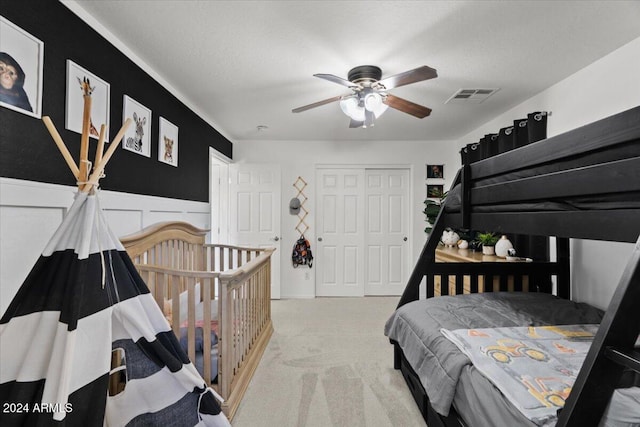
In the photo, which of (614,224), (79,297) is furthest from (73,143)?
(614,224)

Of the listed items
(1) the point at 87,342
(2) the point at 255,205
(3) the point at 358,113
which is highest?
(3) the point at 358,113

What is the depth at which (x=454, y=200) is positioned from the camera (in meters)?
2.02

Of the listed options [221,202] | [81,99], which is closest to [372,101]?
[81,99]

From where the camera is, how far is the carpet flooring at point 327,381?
72.5 inches

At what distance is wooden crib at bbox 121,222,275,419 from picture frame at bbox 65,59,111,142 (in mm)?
710

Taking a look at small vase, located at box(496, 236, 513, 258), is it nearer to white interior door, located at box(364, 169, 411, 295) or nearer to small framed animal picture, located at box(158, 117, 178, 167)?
white interior door, located at box(364, 169, 411, 295)

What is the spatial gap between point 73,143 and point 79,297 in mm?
991

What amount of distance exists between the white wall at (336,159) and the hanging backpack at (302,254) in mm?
102

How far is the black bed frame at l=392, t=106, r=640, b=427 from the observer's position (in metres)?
0.78

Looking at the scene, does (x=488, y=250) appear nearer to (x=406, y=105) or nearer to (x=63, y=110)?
(x=406, y=105)

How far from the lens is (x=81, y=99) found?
170 centimetres

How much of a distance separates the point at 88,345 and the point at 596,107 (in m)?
3.39

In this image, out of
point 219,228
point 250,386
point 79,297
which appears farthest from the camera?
point 219,228

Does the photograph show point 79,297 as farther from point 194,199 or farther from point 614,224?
point 194,199
